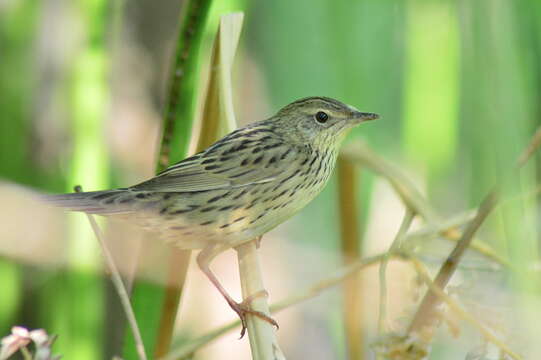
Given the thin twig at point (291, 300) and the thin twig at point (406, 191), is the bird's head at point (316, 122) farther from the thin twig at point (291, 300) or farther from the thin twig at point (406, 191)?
the thin twig at point (291, 300)

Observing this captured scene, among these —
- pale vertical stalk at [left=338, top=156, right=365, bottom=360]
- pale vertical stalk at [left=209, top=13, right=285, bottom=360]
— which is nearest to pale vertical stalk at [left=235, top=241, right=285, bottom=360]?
pale vertical stalk at [left=209, top=13, right=285, bottom=360]

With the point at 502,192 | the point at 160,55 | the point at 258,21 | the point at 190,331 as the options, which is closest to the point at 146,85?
the point at 160,55

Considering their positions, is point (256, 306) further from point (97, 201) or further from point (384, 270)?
point (97, 201)

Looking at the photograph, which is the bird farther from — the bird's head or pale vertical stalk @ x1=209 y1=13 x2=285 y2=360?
pale vertical stalk @ x1=209 y1=13 x2=285 y2=360

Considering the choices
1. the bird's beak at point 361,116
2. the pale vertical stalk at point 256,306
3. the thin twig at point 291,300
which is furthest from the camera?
the bird's beak at point 361,116

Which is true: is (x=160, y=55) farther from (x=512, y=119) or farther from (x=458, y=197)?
(x=512, y=119)

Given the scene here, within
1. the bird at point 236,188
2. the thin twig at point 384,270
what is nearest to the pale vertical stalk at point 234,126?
the bird at point 236,188
